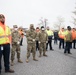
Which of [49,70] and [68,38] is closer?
[49,70]

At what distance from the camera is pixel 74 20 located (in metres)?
63.2

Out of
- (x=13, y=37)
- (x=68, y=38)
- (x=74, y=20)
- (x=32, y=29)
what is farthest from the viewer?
(x=74, y=20)

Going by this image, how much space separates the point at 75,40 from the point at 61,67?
379 inches

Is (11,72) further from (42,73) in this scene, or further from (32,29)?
(32,29)

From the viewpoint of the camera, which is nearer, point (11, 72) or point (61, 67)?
point (11, 72)

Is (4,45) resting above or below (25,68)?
above

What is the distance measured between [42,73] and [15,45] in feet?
8.91

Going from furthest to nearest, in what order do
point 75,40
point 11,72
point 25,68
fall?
point 75,40 → point 25,68 → point 11,72

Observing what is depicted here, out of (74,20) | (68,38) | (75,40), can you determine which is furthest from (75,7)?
(68,38)

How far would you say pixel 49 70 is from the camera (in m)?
9.40

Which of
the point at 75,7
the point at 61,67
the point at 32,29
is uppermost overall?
the point at 75,7

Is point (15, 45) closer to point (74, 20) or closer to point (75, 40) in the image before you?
point (75, 40)

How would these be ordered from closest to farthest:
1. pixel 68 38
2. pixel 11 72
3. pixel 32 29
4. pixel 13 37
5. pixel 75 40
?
pixel 11 72 < pixel 13 37 < pixel 32 29 < pixel 68 38 < pixel 75 40

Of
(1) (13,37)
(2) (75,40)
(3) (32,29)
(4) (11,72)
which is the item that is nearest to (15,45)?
(1) (13,37)
